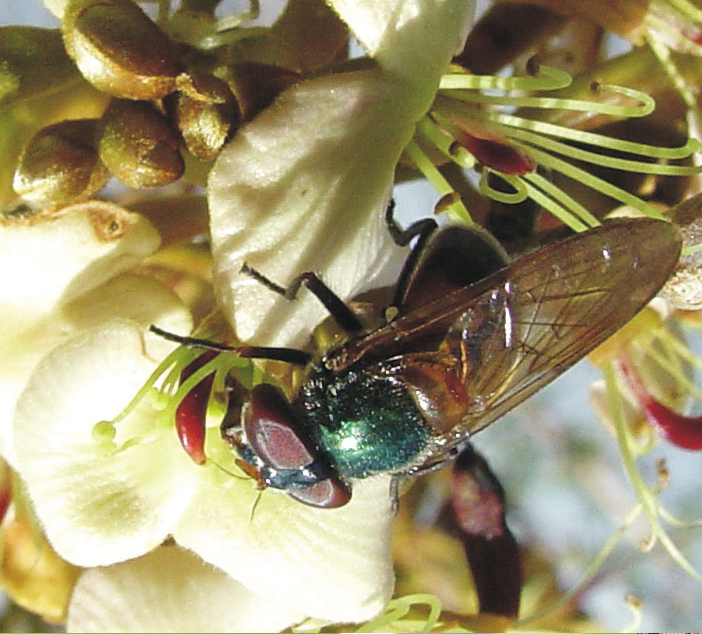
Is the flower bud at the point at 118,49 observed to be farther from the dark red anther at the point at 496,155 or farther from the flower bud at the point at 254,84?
the dark red anther at the point at 496,155

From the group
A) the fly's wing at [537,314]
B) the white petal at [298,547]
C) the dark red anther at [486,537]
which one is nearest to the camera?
the fly's wing at [537,314]

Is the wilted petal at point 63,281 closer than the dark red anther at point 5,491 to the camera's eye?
Yes

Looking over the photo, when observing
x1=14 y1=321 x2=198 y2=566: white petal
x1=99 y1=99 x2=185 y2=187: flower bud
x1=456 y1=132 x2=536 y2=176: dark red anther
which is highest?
x1=99 y1=99 x2=185 y2=187: flower bud

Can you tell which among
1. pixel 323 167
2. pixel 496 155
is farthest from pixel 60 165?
pixel 496 155

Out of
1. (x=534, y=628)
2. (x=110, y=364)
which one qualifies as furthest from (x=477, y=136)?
(x=534, y=628)

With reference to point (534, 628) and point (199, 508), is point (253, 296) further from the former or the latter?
point (534, 628)

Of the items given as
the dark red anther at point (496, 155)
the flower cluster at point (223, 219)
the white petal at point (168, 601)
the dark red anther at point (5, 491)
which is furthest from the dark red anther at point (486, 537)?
the dark red anther at point (5, 491)

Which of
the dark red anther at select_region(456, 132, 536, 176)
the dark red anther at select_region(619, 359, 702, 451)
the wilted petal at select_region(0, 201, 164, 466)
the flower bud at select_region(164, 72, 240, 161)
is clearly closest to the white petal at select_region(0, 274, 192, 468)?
the wilted petal at select_region(0, 201, 164, 466)

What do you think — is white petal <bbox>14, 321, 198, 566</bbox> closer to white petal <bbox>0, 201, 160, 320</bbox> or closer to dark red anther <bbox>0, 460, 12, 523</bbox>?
white petal <bbox>0, 201, 160, 320</bbox>
